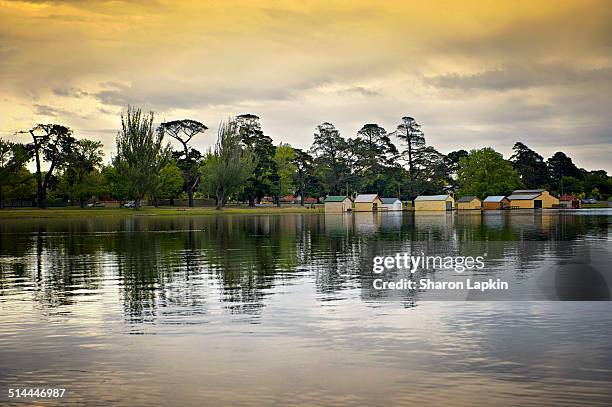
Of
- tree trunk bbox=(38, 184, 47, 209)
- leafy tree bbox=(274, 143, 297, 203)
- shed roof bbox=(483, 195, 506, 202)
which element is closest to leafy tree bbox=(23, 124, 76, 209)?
tree trunk bbox=(38, 184, 47, 209)

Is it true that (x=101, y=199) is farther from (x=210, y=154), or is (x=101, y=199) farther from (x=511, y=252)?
(x=511, y=252)

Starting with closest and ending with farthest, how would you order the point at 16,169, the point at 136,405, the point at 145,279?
the point at 136,405 < the point at 145,279 < the point at 16,169

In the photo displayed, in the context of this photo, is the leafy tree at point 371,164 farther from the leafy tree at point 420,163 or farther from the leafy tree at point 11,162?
the leafy tree at point 11,162

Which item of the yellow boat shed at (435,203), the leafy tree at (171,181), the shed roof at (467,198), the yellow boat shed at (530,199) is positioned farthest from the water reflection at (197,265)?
the yellow boat shed at (530,199)

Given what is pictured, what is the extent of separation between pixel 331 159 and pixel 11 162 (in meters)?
87.6

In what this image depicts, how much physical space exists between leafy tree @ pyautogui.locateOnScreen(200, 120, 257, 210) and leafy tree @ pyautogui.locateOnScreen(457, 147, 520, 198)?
2535 inches

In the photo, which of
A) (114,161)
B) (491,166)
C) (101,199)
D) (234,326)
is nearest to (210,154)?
(114,161)

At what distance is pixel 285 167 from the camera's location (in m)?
169

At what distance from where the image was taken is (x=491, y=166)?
17012 cm

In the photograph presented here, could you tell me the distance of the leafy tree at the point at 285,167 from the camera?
16125 cm

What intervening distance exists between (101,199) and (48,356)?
176559 millimetres

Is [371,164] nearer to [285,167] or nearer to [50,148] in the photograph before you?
[285,167]

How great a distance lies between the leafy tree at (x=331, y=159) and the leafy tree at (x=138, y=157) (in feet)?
213

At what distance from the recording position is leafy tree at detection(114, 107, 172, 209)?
113 metres
